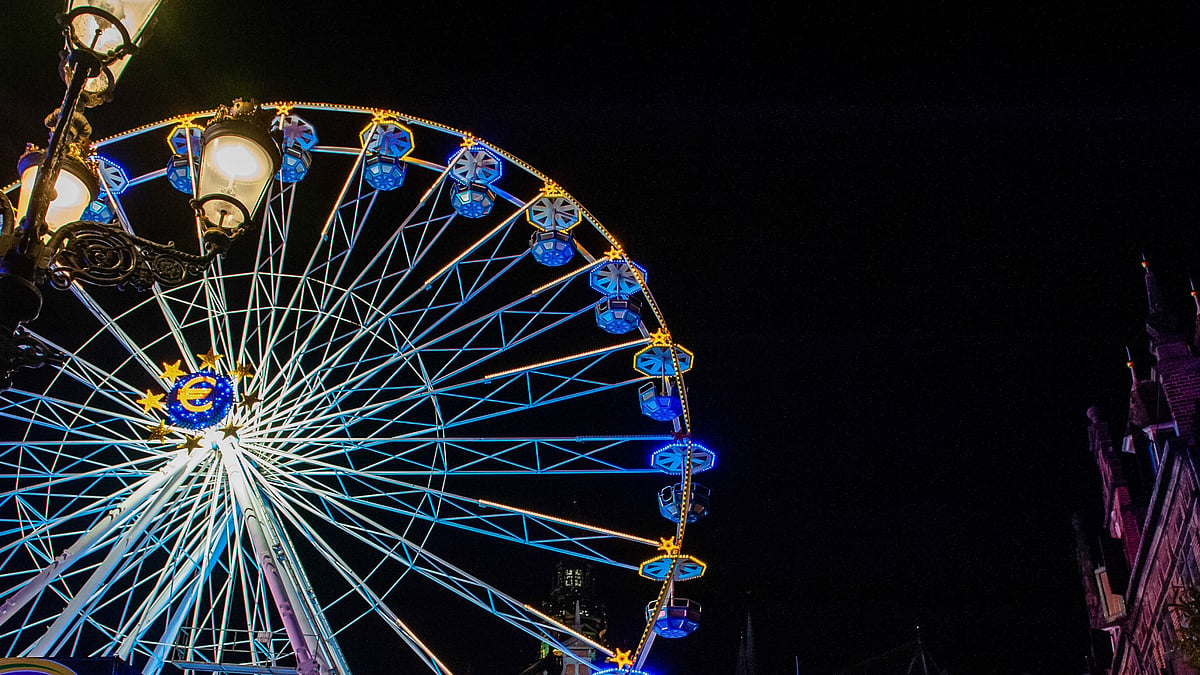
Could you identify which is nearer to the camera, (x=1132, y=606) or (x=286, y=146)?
(x=286, y=146)

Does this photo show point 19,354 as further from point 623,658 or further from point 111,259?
point 623,658

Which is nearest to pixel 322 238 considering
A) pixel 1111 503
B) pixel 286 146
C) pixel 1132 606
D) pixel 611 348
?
pixel 286 146

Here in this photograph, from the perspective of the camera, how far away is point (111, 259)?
6.99 meters

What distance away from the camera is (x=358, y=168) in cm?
1623

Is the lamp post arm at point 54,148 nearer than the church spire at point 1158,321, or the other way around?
the lamp post arm at point 54,148

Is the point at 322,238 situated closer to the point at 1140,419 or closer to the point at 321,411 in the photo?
the point at 321,411

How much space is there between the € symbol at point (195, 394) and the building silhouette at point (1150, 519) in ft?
48.6

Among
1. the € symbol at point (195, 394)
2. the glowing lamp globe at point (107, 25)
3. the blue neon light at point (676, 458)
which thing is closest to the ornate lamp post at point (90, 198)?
the glowing lamp globe at point (107, 25)

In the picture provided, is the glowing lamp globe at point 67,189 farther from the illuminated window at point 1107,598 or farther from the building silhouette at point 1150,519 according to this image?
the illuminated window at point 1107,598

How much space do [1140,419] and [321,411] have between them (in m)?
25.7

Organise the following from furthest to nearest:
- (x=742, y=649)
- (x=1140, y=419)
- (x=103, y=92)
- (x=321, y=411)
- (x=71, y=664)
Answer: (x=742, y=649) < (x=1140, y=419) < (x=321, y=411) < (x=71, y=664) < (x=103, y=92)

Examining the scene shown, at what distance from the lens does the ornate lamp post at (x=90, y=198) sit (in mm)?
6141

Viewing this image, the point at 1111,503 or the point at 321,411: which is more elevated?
the point at 1111,503

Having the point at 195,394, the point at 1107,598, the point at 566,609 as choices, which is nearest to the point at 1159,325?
the point at 1107,598
